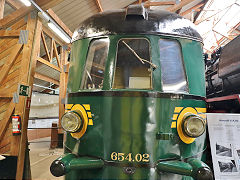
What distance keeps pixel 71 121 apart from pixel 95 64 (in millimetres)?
790

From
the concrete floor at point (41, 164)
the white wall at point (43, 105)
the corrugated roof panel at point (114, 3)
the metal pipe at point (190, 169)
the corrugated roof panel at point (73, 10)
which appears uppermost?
the corrugated roof panel at point (114, 3)

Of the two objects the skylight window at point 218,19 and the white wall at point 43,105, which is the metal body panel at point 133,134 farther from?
the skylight window at point 218,19

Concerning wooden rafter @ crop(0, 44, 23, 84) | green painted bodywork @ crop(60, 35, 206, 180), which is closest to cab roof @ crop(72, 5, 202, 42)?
green painted bodywork @ crop(60, 35, 206, 180)

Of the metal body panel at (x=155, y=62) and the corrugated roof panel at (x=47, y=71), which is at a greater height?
the corrugated roof panel at (x=47, y=71)

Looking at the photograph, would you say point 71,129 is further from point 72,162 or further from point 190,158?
point 190,158

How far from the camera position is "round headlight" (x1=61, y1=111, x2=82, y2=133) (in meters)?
2.07

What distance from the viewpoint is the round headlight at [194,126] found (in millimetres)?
1959

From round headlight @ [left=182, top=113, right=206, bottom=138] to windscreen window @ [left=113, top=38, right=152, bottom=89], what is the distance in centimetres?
57

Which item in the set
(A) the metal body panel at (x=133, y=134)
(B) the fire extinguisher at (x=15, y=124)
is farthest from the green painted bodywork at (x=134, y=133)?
(B) the fire extinguisher at (x=15, y=124)

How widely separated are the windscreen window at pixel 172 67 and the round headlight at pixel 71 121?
3.46 ft

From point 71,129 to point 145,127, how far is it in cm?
84

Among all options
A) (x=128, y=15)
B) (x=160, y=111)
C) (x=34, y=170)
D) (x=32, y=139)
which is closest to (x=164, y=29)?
(x=128, y=15)

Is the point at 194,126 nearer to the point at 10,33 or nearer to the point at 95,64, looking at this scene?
the point at 95,64

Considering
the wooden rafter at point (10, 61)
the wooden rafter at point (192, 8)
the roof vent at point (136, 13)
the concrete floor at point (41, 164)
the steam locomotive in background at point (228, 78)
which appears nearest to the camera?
the roof vent at point (136, 13)
